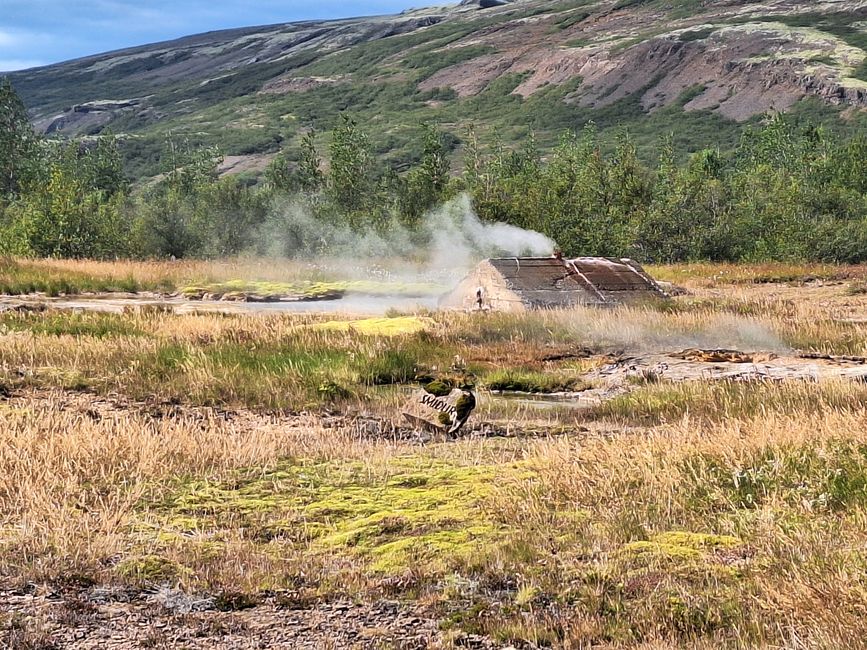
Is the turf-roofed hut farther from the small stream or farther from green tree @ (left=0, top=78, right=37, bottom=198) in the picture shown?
green tree @ (left=0, top=78, right=37, bottom=198)

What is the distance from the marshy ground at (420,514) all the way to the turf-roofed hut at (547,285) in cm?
770

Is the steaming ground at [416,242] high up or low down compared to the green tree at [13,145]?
down

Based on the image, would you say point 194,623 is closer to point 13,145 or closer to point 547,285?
point 547,285

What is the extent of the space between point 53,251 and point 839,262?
36840 millimetres

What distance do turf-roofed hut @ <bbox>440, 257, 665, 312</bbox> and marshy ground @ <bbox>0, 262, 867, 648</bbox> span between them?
7.70 meters

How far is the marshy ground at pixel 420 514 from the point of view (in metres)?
4.63

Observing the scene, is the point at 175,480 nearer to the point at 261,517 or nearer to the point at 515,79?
the point at 261,517

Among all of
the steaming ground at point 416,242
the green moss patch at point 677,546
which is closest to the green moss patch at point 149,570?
the green moss patch at point 677,546

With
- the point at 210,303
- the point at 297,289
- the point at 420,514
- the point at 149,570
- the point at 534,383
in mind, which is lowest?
the point at 297,289

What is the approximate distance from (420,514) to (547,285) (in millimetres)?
15833

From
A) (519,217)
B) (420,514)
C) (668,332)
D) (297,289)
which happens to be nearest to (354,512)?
(420,514)

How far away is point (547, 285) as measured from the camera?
22031 millimetres

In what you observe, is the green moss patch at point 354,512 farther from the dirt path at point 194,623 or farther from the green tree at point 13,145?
the green tree at point 13,145

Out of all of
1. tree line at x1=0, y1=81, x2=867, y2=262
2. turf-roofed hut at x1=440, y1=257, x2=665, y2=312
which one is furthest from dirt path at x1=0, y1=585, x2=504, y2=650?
tree line at x1=0, y1=81, x2=867, y2=262
